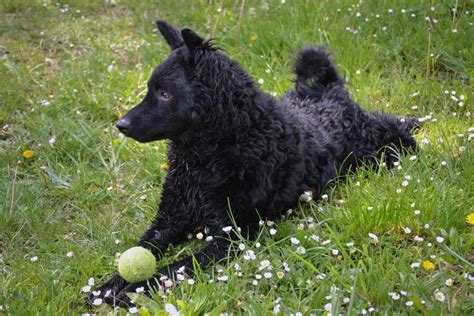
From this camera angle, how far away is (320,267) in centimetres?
254

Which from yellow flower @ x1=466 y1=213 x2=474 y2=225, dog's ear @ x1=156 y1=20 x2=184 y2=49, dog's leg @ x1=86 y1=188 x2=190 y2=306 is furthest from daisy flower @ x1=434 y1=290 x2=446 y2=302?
dog's ear @ x1=156 y1=20 x2=184 y2=49

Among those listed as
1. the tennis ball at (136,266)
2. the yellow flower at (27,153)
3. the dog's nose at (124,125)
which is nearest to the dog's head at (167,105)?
the dog's nose at (124,125)

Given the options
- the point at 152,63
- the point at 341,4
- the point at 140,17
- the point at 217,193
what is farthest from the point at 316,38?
the point at 217,193

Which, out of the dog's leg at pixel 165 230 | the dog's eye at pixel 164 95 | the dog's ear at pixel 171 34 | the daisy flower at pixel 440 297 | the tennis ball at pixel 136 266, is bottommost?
the dog's leg at pixel 165 230

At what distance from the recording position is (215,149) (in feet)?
9.14

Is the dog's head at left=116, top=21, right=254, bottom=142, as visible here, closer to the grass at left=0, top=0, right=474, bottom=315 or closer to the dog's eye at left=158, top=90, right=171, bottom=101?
the dog's eye at left=158, top=90, right=171, bottom=101

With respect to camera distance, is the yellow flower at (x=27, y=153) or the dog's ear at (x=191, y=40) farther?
the yellow flower at (x=27, y=153)

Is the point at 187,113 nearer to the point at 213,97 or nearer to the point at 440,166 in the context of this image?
the point at 213,97

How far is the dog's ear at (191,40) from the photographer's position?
8.52 feet

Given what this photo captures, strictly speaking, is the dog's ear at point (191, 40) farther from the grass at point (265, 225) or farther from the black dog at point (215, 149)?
the grass at point (265, 225)

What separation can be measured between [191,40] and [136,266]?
1076 mm

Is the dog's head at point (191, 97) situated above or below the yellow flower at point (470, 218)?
above

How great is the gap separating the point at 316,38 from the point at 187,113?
90.3 inches

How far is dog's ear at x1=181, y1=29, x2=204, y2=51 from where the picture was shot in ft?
8.52
